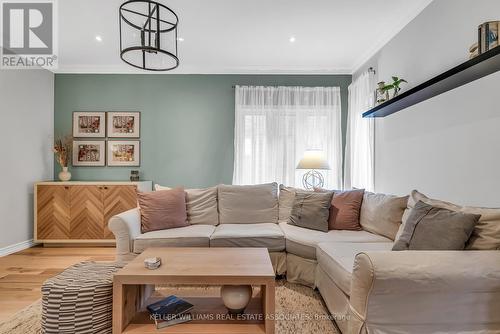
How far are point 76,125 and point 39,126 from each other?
0.48m

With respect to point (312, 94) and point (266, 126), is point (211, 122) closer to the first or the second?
point (266, 126)

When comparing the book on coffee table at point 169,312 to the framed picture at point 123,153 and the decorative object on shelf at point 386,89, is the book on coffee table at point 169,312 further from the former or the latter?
the framed picture at point 123,153

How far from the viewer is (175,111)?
181 inches

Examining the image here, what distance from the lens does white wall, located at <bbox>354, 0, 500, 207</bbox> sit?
78.6 inches

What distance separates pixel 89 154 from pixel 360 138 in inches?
161

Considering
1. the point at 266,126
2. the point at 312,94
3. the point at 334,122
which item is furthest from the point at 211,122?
the point at 334,122

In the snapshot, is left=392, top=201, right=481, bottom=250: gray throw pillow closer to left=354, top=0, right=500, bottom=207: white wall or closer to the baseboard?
left=354, top=0, right=500, bottom=207: white wall

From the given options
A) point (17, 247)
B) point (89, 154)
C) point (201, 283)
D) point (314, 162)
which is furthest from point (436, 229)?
point (17, 247)

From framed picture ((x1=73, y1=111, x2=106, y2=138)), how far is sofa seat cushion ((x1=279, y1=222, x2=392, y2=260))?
133 inches

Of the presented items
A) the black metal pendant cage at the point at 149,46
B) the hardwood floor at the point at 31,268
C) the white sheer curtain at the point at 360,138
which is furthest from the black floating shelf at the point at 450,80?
the hardwood floor at the point at 31,268

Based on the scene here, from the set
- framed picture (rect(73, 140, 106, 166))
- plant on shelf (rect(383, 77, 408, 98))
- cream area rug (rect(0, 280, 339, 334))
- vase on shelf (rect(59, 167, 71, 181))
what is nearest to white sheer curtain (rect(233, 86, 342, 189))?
plant on shelf (rect(383, 77, 408, 98))

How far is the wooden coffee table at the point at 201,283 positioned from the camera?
5.52 feet

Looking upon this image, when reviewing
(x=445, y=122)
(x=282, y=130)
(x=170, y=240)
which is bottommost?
(x=170, y=240)

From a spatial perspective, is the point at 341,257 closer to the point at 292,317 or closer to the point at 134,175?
the point at 292,317
